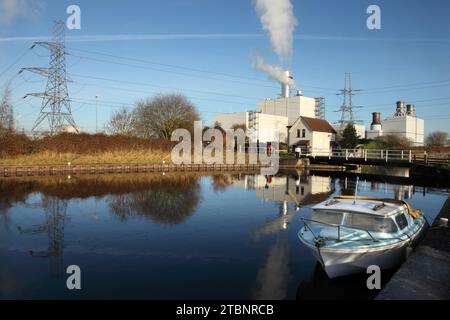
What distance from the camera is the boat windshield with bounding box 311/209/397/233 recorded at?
984cm

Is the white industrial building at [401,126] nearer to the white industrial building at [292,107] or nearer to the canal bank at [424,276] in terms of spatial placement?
the white industrial building at [292,107]

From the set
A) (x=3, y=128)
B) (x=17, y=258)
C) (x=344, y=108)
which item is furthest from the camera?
(x=344, y=108)

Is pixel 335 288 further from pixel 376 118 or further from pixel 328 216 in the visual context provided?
pixel 376 118

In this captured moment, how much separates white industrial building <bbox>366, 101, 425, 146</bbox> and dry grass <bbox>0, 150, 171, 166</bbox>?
167 ft

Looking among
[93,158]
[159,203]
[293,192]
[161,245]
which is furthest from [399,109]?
[161,245]

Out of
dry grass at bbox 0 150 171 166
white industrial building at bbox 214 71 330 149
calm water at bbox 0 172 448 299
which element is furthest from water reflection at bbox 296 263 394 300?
white industrial building at bbox 214 71 330 149

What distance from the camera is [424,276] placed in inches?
311

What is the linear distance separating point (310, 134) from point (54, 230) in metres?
51.3

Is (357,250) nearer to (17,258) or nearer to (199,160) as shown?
(17,258)

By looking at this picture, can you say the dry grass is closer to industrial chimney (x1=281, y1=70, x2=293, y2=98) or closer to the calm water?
the calm water

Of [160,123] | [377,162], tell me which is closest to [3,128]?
[160,123]

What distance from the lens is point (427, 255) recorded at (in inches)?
369

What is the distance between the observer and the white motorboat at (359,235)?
895 centimetres
